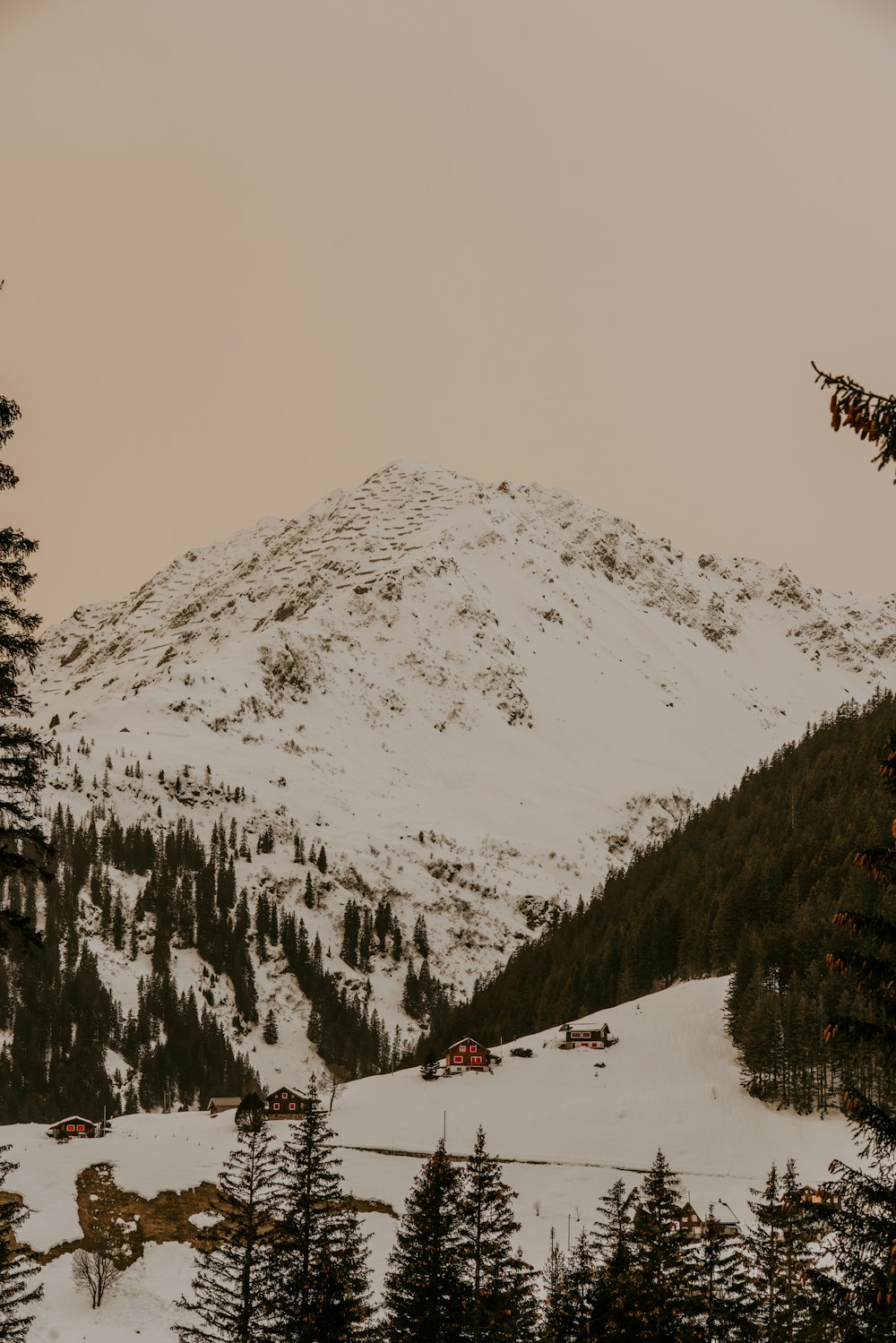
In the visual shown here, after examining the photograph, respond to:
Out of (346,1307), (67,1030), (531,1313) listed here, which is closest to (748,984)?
(531,1313)

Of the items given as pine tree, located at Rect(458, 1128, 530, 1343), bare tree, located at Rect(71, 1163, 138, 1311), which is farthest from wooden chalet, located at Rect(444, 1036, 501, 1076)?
pine tree, located at Rect(458, 1128, 530, 1343)

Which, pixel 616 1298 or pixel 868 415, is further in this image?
pixel 616 1298

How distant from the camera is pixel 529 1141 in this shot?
8950cm

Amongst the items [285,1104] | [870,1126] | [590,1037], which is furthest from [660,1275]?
[285,1104]

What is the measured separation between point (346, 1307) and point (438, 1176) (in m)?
4.91

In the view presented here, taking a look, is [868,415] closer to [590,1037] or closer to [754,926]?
[590,1037]

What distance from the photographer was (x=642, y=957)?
454 ft

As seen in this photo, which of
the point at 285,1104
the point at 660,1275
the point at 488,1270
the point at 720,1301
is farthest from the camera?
the point at 285,1104

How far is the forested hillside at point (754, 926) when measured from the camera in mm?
94750

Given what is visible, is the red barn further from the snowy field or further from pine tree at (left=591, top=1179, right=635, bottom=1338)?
pine tree at (left=591, top=1179, right=635, bottom=1338)

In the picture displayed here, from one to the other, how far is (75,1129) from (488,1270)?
7519 centimetres

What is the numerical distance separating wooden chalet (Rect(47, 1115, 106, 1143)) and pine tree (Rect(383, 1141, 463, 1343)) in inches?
2816

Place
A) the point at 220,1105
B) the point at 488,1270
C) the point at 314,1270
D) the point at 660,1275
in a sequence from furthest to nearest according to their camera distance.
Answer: the point at 220,1105 < the point at 488,1270 < the point at 314,1270 < the point at 660,1275

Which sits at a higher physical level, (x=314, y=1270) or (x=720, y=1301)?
(x=314, y=1270)
